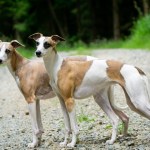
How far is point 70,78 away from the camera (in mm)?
8000

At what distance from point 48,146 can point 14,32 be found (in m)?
45.2

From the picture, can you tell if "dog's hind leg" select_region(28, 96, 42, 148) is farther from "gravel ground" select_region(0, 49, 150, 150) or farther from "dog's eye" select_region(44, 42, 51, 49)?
"dog's eye" select_region(44, 42, 51, 49)

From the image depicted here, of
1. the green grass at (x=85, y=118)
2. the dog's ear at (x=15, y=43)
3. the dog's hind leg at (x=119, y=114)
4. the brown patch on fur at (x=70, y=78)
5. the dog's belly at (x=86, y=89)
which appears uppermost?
the dog's ear at (x=15, y=43)

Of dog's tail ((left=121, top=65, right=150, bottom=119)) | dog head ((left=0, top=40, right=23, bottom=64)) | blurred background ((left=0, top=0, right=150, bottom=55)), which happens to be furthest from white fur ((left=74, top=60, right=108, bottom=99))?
blurred background ((left=0, top=0, right=150, bottom=55))

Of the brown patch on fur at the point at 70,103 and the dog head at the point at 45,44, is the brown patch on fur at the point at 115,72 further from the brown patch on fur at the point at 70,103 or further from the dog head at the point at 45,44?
the dog head at the point at 45,44

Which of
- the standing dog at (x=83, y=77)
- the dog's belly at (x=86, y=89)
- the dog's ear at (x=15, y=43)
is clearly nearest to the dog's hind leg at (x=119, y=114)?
the standing dog at (x=83, y=77)

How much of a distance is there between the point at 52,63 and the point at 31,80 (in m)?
0.45

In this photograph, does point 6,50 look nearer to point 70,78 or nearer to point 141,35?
point 70,78

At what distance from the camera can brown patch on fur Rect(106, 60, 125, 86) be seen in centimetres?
780

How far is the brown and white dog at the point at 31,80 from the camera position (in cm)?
830

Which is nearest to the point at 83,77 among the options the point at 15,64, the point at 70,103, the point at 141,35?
the point at 70,103

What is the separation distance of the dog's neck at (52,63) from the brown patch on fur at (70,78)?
0.07m

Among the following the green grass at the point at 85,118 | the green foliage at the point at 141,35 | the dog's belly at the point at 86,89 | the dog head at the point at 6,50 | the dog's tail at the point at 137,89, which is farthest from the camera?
the green foliage at the point at 141,35

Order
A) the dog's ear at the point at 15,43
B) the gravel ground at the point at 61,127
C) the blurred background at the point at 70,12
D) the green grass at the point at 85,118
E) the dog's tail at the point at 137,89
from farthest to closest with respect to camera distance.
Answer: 1. the blurred background at the point at 70,12
2. the green grass at the point at 85,118
3. the dog's ear at the point at 15,43
4. the gravel ground at the point at 61,127
5. the dog's tail at the point at 137,89
